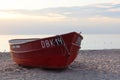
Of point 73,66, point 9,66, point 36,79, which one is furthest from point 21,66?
point 36,79

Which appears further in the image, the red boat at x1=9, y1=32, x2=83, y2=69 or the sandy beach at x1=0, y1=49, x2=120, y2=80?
the red boat at x1=9, y1=32, x2=83, y2=69

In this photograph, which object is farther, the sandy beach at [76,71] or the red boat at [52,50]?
the red boat at [52,50]

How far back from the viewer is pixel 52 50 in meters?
16.1

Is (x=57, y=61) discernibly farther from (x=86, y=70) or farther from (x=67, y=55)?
(x=86, y=70)

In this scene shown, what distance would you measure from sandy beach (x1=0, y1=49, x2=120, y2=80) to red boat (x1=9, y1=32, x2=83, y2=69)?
0.33m

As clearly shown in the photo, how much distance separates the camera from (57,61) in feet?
53.2

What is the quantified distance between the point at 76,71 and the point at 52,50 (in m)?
1.42

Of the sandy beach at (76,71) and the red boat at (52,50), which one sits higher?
the red boat at (52,50)

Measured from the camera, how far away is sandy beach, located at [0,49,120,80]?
15.3m

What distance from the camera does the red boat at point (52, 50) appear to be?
15992 millimetres

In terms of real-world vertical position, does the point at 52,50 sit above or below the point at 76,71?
above

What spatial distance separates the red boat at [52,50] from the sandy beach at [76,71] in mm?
326

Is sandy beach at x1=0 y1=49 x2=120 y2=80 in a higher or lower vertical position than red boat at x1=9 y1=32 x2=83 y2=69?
lower

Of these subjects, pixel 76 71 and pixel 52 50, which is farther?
pixel 76 71
